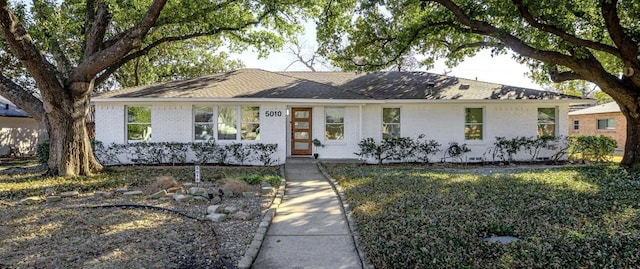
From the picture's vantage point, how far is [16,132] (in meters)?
21.4

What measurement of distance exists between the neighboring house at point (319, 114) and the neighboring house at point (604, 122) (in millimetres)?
11814

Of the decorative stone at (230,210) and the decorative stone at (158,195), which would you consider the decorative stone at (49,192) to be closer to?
the decorative stone at (158,195)

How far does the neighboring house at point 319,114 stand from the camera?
1416cm

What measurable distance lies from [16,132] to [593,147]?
96.1ft

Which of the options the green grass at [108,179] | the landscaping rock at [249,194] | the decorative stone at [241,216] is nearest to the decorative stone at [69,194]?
the green grass at [108,179]

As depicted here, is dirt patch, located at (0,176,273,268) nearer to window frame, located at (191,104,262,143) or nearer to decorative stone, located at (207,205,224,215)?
decorative stone, located at (207,205,224,215)

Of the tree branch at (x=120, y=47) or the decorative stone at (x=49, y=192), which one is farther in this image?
the tree branch at (x=120, y=47)

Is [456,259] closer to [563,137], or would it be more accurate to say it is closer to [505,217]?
[505,217]

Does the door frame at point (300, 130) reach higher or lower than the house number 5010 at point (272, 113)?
lower

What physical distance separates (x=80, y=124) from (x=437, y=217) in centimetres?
1033

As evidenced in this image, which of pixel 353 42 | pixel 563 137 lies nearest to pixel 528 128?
pixel 563 137

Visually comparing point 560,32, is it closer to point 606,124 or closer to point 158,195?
point 158,195

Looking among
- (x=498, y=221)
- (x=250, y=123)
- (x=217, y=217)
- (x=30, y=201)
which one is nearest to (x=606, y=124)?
(x=250, y=123)

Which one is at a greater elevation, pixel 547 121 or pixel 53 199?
pixel 547 121
